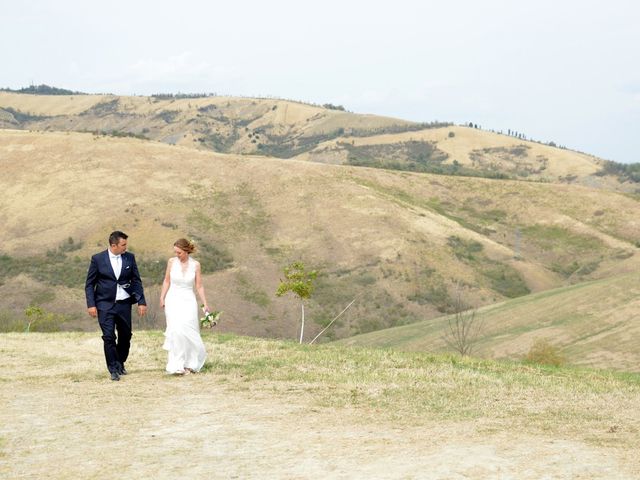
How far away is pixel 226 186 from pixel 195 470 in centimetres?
8049

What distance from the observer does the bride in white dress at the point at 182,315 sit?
546 inches

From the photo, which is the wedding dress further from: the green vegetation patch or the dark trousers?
the green vegetation patch

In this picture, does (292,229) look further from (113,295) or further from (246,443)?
(246,443)

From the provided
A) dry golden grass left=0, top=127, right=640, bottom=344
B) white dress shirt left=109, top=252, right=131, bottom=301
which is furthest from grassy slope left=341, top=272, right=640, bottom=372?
white dress shirt left=109, top=252, right=131, bottom=301

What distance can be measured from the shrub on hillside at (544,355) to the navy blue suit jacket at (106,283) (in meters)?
22.3

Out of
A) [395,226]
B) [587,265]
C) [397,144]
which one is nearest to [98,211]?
[395,226]

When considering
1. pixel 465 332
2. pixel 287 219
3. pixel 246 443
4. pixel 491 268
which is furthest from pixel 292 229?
pixel 246 443

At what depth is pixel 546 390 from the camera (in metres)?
12.6

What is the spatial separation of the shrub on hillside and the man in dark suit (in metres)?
22.3

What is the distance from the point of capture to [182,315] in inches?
549

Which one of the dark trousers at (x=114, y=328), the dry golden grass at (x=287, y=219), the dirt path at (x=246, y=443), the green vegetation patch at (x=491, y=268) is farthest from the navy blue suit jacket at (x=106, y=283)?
the green vegetation patch at (x=491, y=268)

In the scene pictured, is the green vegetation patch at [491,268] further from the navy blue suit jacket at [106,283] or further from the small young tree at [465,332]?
the navy blue suit jacket at [106,283]

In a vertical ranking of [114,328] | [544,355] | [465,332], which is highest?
[114,328]

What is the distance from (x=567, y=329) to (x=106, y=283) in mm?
30624
